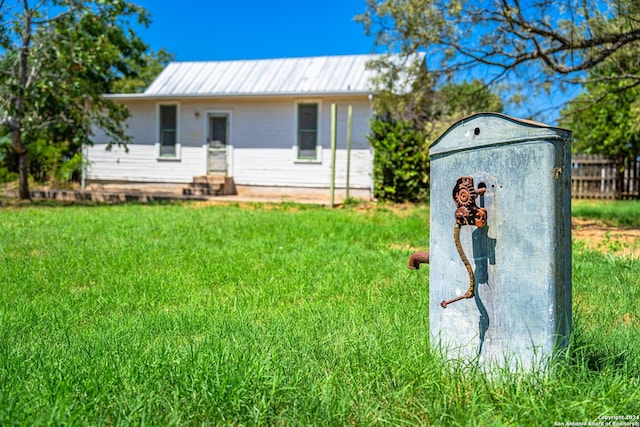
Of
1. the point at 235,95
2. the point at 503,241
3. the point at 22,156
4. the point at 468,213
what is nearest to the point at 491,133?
the point at 468,213

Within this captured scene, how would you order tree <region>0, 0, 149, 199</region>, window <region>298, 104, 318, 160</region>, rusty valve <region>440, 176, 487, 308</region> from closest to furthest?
rusty valve <region>440, 176, 487, 308</region> → tree <region>0, 0, 149, 199</region> → window <region>298, 104, 318, 160</region>

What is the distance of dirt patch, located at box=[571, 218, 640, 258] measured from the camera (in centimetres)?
736

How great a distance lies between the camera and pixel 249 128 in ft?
62.2

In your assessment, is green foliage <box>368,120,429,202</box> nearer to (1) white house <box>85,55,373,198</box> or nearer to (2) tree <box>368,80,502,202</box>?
(2) tree <box>368,80,502,202</box>

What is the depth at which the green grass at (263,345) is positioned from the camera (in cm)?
238

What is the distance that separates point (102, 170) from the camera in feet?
67.8

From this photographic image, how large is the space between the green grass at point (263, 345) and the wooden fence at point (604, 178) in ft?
55.7

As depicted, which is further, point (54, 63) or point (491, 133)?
point (54, 63)

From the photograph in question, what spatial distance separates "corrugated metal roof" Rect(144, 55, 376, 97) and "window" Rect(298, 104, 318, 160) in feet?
2.27

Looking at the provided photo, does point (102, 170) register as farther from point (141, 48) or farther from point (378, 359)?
point (378, 359)

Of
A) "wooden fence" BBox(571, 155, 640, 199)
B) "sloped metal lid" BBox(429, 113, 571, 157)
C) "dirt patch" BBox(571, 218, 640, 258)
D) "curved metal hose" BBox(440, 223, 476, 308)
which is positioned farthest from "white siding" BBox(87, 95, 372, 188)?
"curved metal hose" BBox(440, 223, 476, 308)

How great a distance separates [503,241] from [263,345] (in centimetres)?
143

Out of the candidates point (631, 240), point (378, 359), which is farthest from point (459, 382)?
point (631, 240)

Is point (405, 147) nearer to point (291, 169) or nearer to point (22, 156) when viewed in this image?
point (291, 169)
